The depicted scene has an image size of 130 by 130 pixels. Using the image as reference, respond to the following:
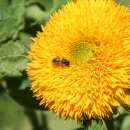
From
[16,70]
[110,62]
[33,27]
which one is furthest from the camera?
[33,27]

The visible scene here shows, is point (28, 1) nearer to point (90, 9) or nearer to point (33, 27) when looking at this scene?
point (33, 27)

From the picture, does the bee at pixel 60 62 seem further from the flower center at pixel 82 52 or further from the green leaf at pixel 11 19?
the green leaf at pixel 11 19

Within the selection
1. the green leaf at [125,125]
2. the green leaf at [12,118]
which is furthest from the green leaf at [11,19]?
the green leaf at [12,118]

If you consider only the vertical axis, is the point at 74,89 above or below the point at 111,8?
below

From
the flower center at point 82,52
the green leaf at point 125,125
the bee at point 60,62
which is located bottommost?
the green leaf at point 125,125

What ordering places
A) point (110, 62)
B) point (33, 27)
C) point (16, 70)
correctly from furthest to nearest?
point (33, 27)
point (16, 70)
point (110, 62)

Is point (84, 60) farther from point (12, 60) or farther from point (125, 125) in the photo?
point (125, 125)

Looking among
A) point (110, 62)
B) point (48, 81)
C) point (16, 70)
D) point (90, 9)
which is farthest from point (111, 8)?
point (16, 70)

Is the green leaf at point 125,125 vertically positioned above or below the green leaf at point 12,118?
Result: below
